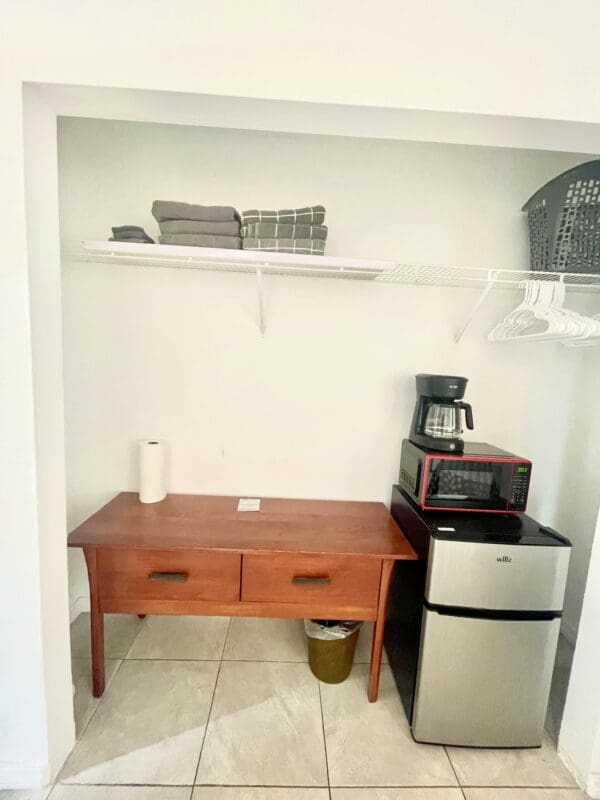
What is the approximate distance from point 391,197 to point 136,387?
1538mm

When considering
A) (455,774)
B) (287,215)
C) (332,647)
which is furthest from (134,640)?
(287,215)

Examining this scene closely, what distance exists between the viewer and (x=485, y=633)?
1.33 m

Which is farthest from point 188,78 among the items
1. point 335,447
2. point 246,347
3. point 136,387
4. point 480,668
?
point 480,668

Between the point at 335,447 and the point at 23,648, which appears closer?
the point at 23,648

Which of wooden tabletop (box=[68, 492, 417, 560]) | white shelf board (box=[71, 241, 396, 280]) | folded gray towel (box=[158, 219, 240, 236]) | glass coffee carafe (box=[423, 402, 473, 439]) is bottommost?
wooden tabletop (box=[68, 492, 417, 560])

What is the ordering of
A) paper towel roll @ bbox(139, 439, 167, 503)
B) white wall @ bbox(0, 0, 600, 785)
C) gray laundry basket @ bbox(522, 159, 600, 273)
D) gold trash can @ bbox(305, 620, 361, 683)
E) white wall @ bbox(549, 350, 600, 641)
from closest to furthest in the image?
white wall @ bbox(0, 0, 600, 785) → gray laundry basket @ bbox(522, 159, 600, 273) → gold trash can @ bbox(305, 620, 361, 683) → paper towel roll @ bbox(139, 439, 167, 503) → white wall @ bbox(549, 350, 600, 641)

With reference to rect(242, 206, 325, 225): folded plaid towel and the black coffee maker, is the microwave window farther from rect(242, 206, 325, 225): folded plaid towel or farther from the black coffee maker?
rect(242, 206, 325, 225): folded plaid towel

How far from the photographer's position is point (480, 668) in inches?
52.6

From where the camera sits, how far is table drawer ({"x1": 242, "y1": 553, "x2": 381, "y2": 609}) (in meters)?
1.42

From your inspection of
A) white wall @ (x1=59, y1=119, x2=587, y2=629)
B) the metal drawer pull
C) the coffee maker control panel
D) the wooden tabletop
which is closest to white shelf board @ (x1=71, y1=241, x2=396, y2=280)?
white wall @ (x1=59, y1=119, x2=587, y2=629)

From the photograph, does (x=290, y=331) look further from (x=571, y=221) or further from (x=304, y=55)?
(x=571, y=221)

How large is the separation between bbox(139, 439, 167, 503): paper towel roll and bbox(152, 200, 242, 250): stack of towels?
90 cm

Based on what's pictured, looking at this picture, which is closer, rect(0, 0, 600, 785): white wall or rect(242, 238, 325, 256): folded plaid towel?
rect(0, 0, 600, 785): white wall

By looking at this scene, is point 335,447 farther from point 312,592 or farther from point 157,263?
point 157,263
